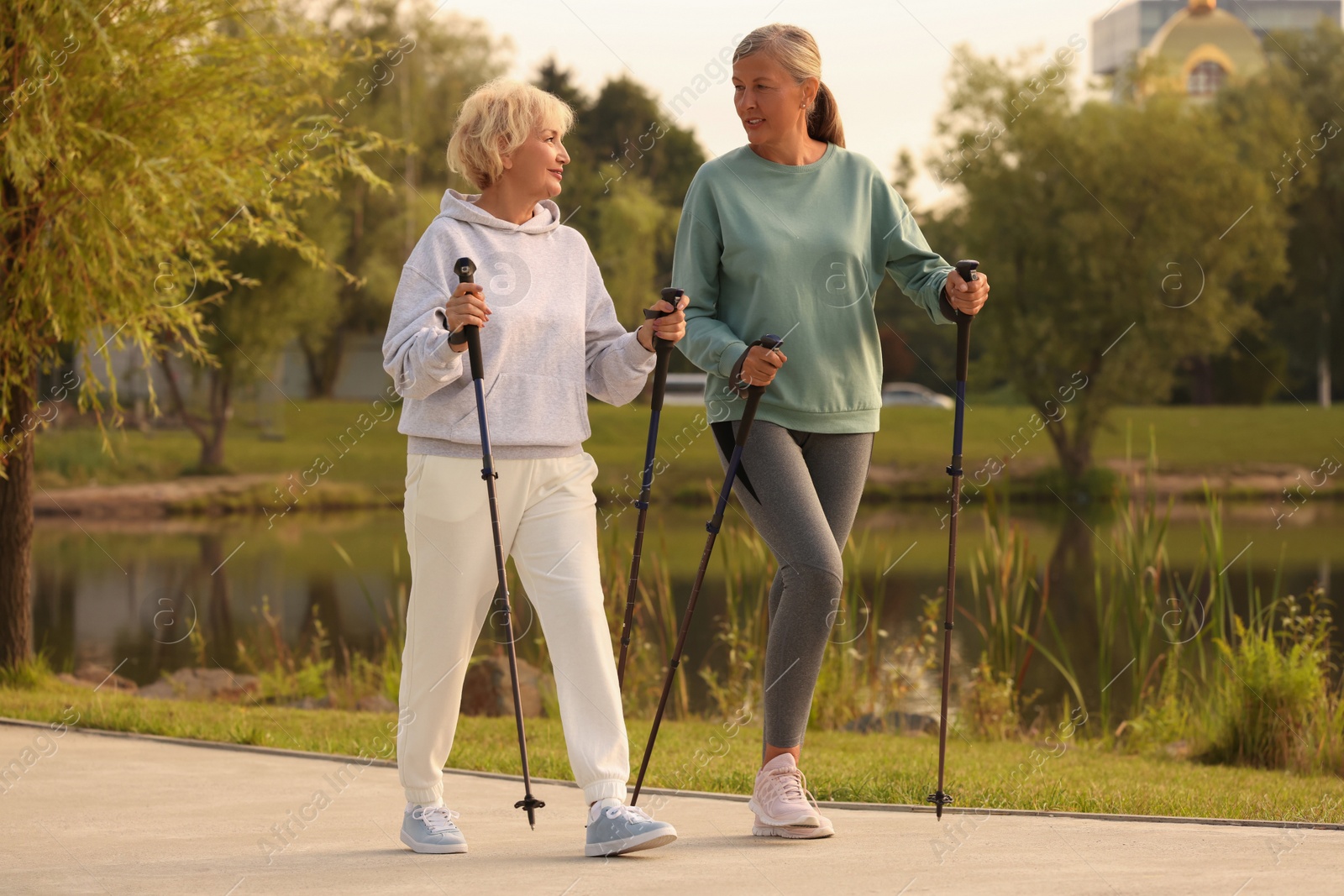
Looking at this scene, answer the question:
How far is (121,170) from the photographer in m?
7.92

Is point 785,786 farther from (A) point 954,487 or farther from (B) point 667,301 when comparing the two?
(B) point 667,301

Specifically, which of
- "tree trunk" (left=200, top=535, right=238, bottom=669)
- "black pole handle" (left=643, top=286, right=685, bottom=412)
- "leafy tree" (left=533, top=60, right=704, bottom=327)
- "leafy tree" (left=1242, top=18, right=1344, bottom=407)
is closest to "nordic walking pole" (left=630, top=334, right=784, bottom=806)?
"black pole handle" (left=643, top=286, right=685, bottom=412)

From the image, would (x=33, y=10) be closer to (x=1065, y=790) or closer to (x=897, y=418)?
(x=1065, y=790)

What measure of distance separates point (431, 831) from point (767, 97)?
204 cm

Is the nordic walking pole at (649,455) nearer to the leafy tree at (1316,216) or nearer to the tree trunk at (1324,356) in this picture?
the leafy tree at (1316,216)

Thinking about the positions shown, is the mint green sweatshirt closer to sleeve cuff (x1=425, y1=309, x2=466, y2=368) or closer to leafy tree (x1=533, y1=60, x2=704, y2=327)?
sleeve cuff (x1=425, y1=309, x2=466, y2=368)

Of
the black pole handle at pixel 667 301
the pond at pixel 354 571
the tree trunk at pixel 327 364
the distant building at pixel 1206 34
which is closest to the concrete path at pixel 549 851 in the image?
the black pole handle at pixel 667 301

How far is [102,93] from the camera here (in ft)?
26.3

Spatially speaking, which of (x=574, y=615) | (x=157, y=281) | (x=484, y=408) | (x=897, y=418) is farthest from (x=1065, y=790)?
(x=897, y=418)

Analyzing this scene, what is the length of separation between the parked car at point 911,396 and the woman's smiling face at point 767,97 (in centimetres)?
3741

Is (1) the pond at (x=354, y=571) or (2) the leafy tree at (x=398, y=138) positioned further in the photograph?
(2) the leafy tree at (x=398, y=138)

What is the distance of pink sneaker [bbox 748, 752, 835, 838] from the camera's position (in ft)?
12.3

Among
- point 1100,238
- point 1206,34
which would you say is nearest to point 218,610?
point 1100,238

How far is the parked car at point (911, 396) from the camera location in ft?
138
